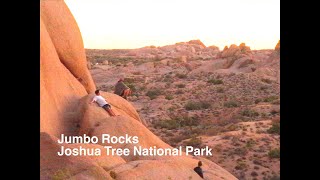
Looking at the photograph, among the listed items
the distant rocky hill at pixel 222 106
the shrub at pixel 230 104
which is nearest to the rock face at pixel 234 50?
the distant rocky hill at pixel 222 106

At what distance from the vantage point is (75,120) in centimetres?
1173

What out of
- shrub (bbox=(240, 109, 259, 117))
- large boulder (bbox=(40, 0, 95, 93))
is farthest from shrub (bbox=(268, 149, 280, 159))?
shrub (bbox=(240, 109, 259, 117))

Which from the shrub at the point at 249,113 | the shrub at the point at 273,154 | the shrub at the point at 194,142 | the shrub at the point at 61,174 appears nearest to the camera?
the shrub at the point at 61,174

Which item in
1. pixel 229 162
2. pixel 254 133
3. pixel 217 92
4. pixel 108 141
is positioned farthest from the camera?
pixel 217 92

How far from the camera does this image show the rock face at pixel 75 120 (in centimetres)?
791

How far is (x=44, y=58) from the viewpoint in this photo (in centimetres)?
1128

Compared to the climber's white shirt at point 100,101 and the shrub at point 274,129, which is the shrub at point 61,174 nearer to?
the climber's white shirt at point 100,101

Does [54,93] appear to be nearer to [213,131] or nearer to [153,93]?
[213,131]

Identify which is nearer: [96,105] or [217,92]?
[96,105]
